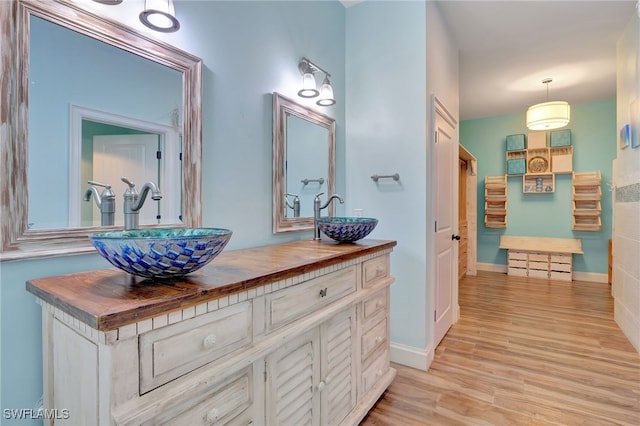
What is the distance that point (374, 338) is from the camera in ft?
5.86

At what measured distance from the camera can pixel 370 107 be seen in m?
2.53

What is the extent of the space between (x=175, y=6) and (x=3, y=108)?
79 centimetres

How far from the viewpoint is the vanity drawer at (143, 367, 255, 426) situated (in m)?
0.82

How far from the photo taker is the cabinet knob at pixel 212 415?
894mm

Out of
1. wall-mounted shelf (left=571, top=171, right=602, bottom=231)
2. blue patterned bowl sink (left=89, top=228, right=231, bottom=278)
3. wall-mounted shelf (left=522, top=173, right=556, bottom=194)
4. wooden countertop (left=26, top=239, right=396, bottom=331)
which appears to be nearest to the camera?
wooden countertop (left=26, top=239, right=396, bottom=331)

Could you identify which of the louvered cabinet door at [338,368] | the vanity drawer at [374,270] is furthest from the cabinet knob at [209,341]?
the vanity drawer at [374,270]

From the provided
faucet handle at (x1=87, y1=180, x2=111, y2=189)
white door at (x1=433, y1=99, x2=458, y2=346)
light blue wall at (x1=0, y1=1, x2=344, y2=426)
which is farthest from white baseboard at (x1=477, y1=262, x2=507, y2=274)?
faucet handle at (x1=87, y1=180, x2=111, y2=189)

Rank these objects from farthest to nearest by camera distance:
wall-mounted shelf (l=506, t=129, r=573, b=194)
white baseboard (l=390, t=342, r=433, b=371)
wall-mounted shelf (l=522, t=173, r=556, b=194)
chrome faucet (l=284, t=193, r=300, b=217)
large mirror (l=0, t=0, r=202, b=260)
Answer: wall-mounted shelf (l=522, t=173, r=556, b=194), wall-mounted shelf (l=506, t=129, r=573, b=194), white baseboard (l=390, t=342, r=433, b=371), chrome faucet (l=284, t=193, r=300, b=217), large mirror (l=0, t=0, r=202, b=260)

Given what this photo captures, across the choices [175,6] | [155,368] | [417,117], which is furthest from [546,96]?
[155,368]

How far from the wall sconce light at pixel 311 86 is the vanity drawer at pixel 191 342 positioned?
1.49m

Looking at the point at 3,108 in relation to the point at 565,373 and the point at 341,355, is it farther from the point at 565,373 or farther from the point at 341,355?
the point at 565,373

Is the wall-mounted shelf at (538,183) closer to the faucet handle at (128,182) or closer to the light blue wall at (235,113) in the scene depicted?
the light blue wall at (235,113)

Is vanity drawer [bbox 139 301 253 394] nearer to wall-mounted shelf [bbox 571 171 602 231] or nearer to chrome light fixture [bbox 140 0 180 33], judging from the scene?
chrome light fixture [bbox 140 0 180 33]

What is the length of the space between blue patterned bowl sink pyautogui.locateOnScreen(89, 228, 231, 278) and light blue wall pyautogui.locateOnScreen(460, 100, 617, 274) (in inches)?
230
